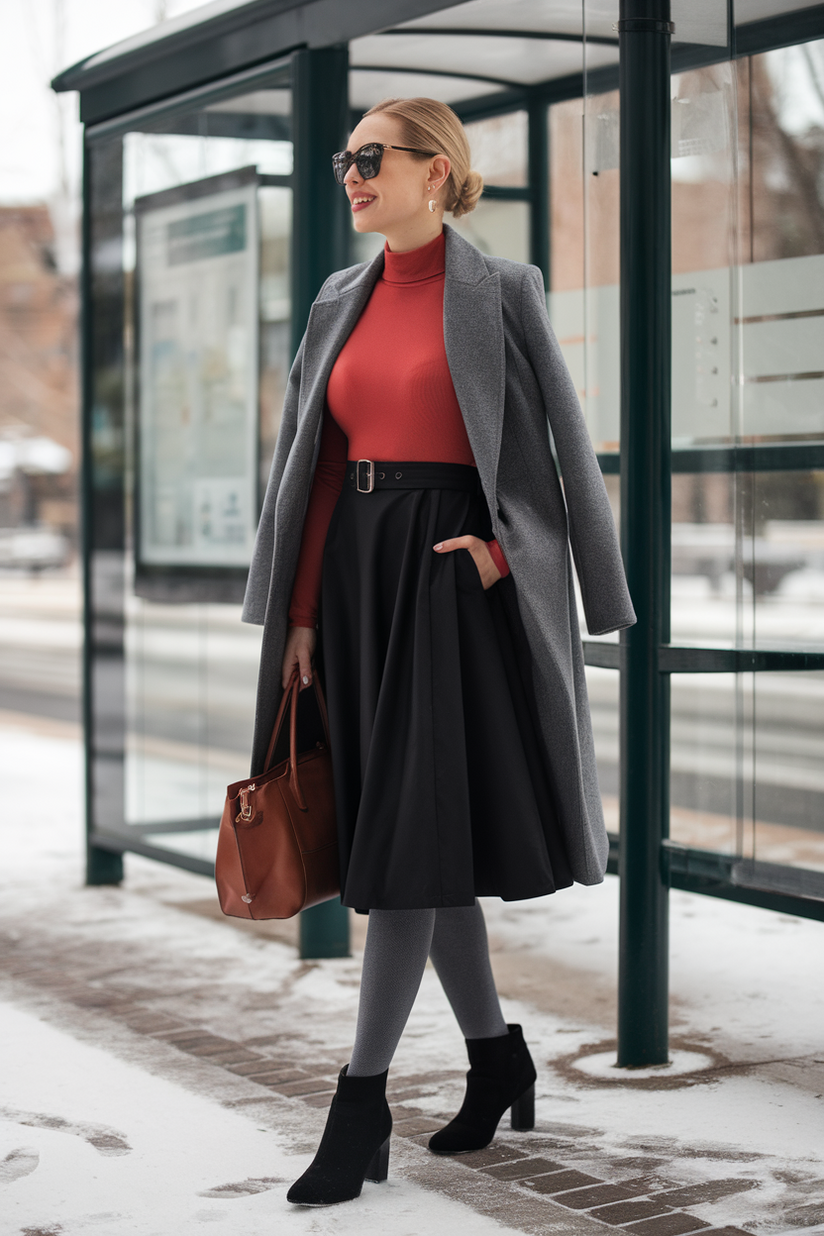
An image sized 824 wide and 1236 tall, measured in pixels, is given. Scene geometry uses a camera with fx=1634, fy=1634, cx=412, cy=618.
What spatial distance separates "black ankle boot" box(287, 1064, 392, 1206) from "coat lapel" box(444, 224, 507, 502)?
1.11 metres

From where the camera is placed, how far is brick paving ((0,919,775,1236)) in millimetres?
2889

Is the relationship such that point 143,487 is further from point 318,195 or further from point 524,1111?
point 524,1111

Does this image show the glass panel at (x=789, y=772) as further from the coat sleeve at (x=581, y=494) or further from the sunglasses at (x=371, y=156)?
the sunglasses at (x=371, y=156)

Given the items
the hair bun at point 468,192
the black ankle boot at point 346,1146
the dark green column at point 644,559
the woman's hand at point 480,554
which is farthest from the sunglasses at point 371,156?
the black ankle boot at point 346,1146

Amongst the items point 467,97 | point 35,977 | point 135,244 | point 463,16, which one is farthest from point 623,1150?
point 135,244

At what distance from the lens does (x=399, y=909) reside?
117 inches

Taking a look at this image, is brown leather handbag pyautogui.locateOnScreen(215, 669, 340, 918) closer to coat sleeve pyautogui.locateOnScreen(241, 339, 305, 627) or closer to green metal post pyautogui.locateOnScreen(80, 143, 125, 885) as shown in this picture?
coat sleeve pyautogui.locateOnScreen(241, 339, 305, 627)

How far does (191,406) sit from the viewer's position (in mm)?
5836

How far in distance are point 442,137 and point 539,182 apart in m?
2.24

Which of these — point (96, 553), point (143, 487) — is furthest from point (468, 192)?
point (96, 553)

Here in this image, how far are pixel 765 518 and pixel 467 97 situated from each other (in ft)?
7.11

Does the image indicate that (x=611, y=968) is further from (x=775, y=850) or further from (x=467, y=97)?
(x=467, y=97)

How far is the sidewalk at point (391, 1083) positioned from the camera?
295 cm

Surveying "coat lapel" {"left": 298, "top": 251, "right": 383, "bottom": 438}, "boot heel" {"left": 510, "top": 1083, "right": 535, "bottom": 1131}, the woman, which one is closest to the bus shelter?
"boot heel" {"left": 510, "top": 1083, "right": 535, "bottom": 1131}
